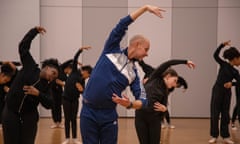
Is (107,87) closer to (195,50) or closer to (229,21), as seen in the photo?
(195,50)

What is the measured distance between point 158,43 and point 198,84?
1628 millimetres

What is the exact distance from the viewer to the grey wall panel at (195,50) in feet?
33.8

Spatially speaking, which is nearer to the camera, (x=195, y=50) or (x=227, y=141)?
(x=227, y=141)

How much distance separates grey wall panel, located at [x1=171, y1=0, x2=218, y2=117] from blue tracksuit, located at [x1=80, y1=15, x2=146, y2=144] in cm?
729

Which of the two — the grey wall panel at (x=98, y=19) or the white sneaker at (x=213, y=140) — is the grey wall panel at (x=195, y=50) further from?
the white sneaker at (x=213, y=140)

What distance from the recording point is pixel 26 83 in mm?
3732

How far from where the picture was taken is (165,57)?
1034 cm

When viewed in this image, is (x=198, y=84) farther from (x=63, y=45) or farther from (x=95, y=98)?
(x=95, y=98)

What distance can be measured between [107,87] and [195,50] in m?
7.62

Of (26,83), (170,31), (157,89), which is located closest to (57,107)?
(170,31)

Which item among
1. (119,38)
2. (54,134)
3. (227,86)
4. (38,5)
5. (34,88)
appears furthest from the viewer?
(38,5)

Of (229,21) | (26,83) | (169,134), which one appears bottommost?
(169,134)

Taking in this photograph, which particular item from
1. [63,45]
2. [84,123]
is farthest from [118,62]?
[63,45]

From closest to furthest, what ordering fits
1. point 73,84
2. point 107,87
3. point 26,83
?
point 107,87
point 26,83
point 73,84
